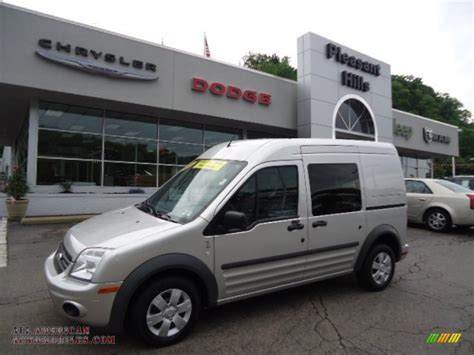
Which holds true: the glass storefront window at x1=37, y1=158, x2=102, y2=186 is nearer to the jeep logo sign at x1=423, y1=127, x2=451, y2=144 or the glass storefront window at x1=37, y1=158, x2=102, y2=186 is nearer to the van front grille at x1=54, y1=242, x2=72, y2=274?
the van front grille at x1=54, y1=242, x2=72, y2=274

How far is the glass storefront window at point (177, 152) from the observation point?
13758 mm

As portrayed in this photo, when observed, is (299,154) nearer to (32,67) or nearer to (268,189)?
(268,189)

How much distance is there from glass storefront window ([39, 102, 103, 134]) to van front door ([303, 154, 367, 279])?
10.4 metres

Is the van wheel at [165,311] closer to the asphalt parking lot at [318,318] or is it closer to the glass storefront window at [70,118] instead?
the asphalt parking lot at [318,318]

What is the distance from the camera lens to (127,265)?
2.74 metres

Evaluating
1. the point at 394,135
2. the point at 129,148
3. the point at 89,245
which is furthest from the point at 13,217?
the point at 394,135

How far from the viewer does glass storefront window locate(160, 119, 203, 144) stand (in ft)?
45.0

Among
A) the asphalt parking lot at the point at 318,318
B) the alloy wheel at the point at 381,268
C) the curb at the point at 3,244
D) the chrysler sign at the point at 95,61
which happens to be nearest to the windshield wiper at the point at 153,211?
the asphalt parking lot at the point at 318,318

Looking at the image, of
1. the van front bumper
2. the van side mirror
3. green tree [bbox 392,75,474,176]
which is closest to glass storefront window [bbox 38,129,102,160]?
the van front bumper

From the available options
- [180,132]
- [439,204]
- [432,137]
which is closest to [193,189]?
[439,204]

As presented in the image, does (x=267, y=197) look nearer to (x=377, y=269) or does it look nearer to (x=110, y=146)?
(x=377, y=269)

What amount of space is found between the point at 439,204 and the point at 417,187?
2.95 ft

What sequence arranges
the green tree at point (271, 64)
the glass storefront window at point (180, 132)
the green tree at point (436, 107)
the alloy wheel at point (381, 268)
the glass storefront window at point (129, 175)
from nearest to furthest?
the alloy wheel at point (381, 268) → the glass storefront window at point (129, 175) → the glass storefront window at point (180, 132) → the green tree at point (271, 64) → the green tree at point (436, 107)

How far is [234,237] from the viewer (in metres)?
3.27
